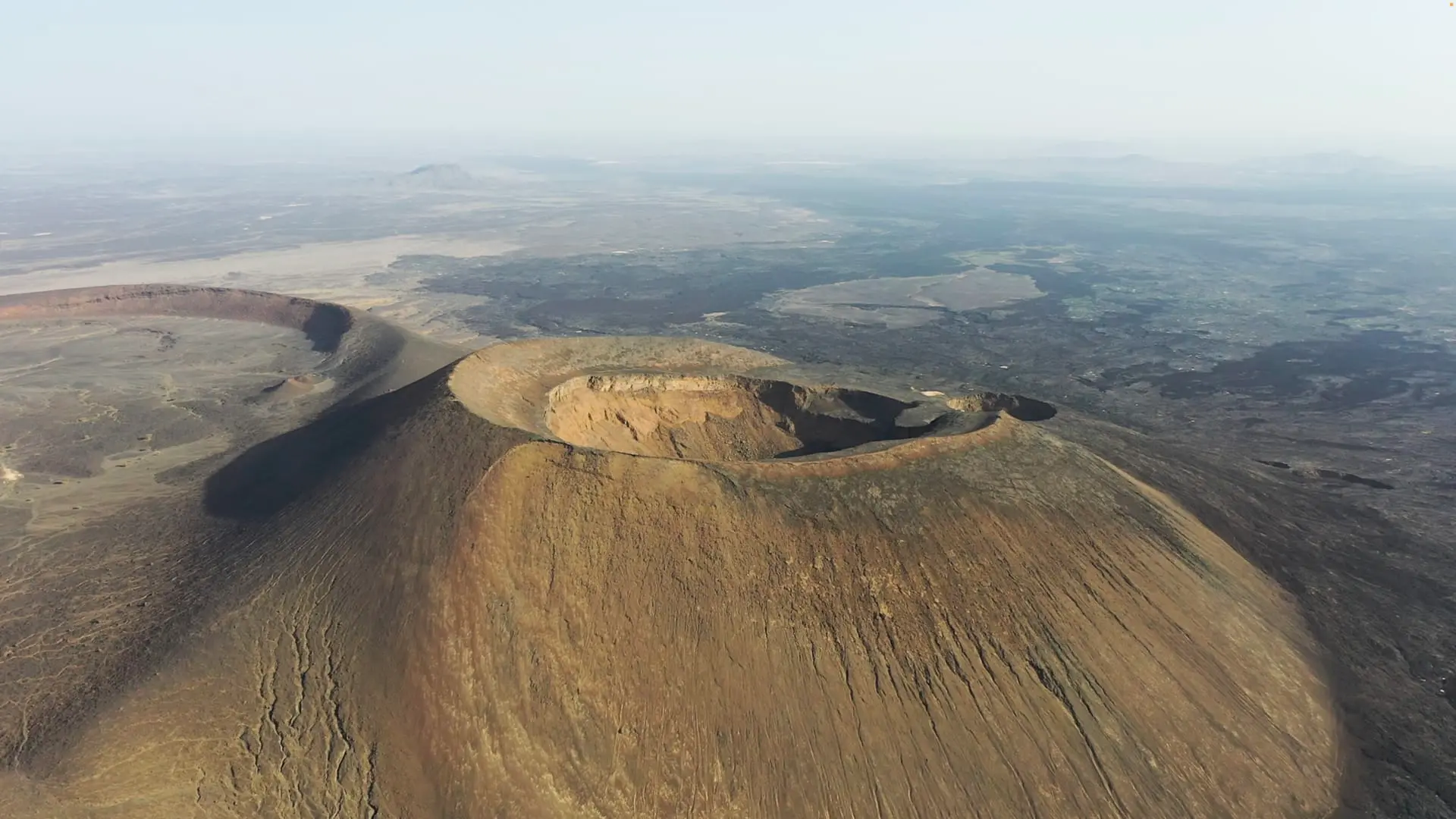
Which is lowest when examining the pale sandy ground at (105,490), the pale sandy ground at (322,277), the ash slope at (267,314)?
the pale sandy ground at (322,277)

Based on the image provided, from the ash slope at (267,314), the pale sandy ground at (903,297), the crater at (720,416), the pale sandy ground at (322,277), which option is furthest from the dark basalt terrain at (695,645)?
the pale sandy ground at (903,297)

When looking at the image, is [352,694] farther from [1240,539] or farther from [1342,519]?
[1342,519]

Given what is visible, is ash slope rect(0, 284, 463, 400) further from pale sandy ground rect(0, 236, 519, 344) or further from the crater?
the crater

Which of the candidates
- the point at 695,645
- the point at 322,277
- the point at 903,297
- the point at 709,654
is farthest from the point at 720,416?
the point at 322,277

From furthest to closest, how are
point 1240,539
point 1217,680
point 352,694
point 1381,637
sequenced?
1. point 1240,539
2. point 1381,637
3. point 1217,680
4. point 352,694

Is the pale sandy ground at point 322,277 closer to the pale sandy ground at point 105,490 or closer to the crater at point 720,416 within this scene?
the pale sandy ground at point 105,490

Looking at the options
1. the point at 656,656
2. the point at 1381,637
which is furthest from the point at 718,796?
the point at 1381,637
